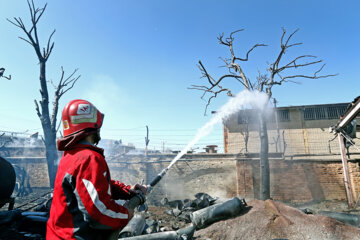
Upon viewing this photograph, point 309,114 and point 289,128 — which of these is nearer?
point 289,128

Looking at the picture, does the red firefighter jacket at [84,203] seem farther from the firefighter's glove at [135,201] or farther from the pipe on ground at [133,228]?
the pipe on ground at [133,228]

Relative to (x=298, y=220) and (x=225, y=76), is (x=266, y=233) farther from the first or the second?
(x=225, y=76)

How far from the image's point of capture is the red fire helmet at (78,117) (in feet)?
5.93

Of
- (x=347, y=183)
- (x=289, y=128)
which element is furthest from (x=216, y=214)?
(x=289, y=128)

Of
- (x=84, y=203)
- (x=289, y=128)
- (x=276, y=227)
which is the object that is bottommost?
(x=276, y=227)

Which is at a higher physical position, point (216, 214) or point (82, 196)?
point (82, 196)

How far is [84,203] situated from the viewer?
1.38 m

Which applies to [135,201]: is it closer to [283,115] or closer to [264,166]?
[264,166]

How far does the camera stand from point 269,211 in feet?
19.4

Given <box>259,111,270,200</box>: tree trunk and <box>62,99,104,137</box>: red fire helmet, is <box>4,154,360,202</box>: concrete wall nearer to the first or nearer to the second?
<box>259,111,270,200</box>: tree trunk

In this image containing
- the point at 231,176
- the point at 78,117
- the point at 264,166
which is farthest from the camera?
the point at 231,176

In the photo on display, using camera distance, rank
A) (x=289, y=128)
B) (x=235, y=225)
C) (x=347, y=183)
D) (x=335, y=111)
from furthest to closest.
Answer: (x=289, y=128)
(x=335, y=111)
(x=347, y=183)
(x=235, y=225)

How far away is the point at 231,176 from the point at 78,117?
12.9m

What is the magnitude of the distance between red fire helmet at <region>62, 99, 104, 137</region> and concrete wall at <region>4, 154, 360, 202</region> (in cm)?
1161
